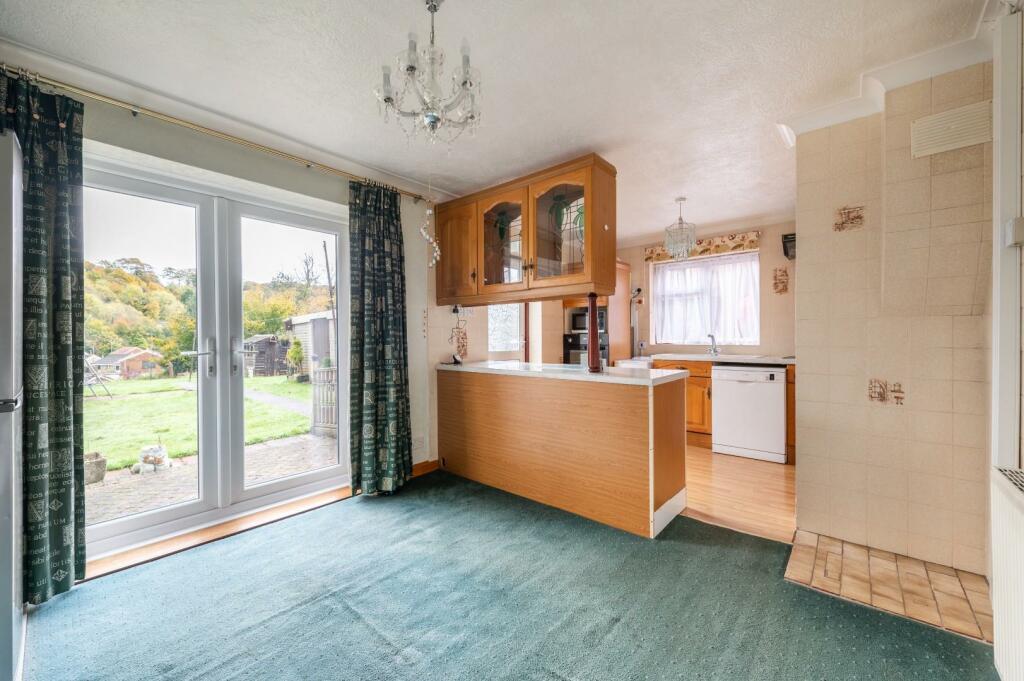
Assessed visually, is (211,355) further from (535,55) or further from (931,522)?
(931,522)

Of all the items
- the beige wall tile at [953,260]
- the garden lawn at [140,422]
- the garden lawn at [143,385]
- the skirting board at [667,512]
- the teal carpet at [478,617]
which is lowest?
the teal carpet at [478,617]

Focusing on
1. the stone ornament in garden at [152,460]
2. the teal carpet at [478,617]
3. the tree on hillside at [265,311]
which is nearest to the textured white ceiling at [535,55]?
the tree on hillside at [265,311]

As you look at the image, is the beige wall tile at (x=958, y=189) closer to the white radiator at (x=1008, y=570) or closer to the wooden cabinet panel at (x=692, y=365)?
the white radiator at (x=1008, y=570)

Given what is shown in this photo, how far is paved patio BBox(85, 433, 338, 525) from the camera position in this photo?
2.19 meters

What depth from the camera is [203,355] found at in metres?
2.51

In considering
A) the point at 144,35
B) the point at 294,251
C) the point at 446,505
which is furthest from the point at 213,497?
the point at 144,35

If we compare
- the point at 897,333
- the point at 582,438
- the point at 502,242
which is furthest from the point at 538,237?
the point at 897,333

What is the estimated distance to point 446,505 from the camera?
2768 mm

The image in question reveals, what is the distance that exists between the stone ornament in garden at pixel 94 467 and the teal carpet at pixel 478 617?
1.75 ft

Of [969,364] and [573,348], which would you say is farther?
[573,348]

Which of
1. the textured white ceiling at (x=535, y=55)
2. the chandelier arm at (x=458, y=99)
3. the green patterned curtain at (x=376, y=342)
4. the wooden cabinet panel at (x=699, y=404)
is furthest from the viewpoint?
the wooden cabinet panel at (x=699, y=404)

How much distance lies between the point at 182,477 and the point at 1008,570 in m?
3.63

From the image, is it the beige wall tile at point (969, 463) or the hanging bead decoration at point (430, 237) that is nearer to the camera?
the beige wall tile at point (969, 463)

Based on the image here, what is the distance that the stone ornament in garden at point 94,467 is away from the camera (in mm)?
2137
